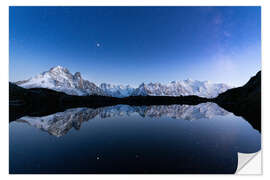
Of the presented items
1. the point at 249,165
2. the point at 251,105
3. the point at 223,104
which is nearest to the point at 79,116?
the point at 249,165

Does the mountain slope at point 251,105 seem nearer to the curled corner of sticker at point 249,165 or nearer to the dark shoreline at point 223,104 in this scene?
the dark shoreline at point 223,104

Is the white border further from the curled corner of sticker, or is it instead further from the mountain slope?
the mountain slope

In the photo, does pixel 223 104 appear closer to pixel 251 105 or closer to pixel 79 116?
pixel 251 105

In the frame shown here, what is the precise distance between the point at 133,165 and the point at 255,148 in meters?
10.3

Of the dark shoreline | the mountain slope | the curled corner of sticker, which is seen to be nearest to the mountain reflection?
the dark shoreline
